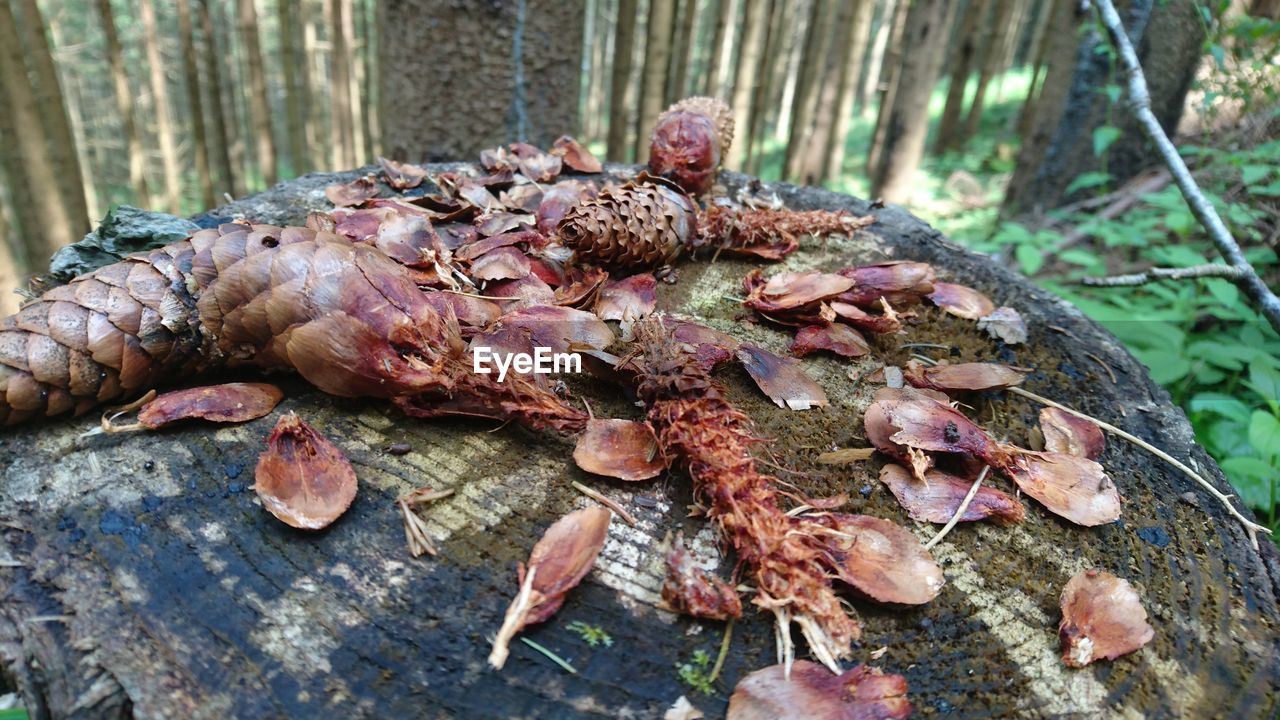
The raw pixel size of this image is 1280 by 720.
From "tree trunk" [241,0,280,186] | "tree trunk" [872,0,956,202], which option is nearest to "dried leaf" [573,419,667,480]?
"tree trunk" [872,0,956,202]

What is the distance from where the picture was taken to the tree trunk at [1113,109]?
187 inches

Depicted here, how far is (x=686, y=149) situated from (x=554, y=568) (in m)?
1.49

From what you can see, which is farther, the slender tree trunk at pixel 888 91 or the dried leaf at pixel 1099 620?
the slender tree trunk at pixel 888 91

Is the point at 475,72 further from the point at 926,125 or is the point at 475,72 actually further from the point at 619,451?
the point at 926,125

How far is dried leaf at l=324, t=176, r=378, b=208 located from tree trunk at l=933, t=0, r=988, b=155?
9.56 meters

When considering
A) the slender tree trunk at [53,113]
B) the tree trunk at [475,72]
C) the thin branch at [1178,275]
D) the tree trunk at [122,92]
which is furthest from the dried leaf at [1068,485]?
the tree trunk at [122,92]

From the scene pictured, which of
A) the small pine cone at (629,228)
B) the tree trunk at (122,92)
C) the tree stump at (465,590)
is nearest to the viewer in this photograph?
the tree stump at (465,590)

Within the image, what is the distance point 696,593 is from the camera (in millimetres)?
959

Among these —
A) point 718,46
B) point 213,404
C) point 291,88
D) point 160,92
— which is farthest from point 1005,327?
point 160,92

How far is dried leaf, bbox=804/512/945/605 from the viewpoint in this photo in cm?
101

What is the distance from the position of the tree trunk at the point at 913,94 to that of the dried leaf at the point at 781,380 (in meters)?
5.70

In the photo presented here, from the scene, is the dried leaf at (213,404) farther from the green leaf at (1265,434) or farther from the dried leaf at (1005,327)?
the green leaf at (1265,434)

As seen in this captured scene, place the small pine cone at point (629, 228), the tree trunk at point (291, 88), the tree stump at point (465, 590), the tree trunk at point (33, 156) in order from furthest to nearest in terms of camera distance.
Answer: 1. the tree trunk at point (291, 88)
2. the tree trunk at point (33, 156)
3. the small pine cone at point (629, 228)
4. the tree stump at point (465, 590)

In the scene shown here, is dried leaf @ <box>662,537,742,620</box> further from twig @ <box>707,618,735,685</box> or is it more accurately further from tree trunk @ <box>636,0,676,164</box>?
tree trunk @ <box>636,0,676,164</box>
